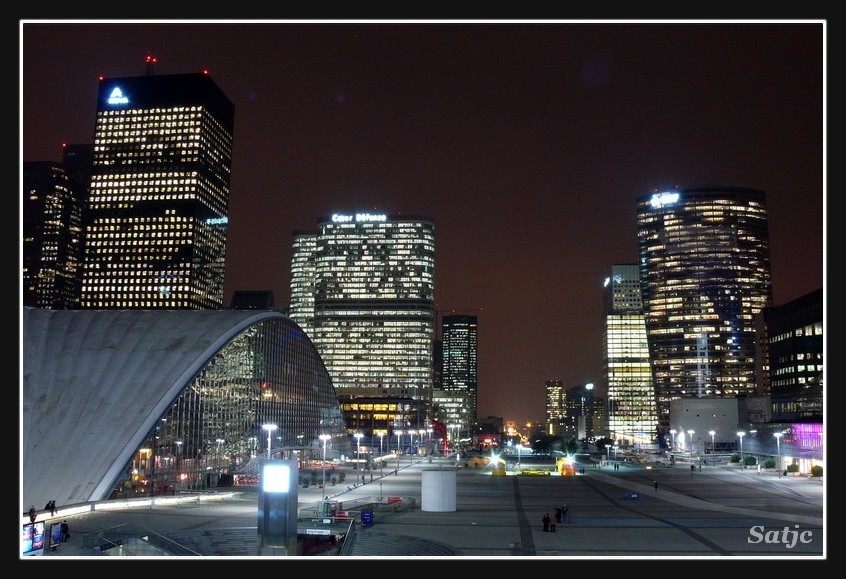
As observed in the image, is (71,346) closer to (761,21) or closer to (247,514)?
(247,514)

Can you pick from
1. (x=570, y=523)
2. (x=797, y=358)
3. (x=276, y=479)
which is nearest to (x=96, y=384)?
(x=276, y=479)

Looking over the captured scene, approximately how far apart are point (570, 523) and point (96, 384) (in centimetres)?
3670

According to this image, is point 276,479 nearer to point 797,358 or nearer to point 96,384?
point 96,384

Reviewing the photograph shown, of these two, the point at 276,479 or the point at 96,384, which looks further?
the point at 96,384

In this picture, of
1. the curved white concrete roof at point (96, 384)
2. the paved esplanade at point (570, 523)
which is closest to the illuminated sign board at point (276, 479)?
the paved esplanade at point (570, 523)

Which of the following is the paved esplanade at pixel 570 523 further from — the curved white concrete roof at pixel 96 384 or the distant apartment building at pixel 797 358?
the distant apartment building at pixel 797 358

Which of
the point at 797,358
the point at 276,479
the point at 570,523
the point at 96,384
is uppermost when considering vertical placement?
the point at 96,384

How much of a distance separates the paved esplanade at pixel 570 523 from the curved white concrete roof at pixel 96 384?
5.65 metres

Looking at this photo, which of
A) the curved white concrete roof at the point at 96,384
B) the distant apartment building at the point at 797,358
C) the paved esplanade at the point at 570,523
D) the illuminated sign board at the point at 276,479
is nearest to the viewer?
the illuminated sign board at the point at 276,479

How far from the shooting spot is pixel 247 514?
48062 mm

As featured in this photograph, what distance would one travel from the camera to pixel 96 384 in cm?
6034

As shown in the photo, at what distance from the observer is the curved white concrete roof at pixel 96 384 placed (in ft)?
172

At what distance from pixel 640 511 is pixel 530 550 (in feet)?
65.1
